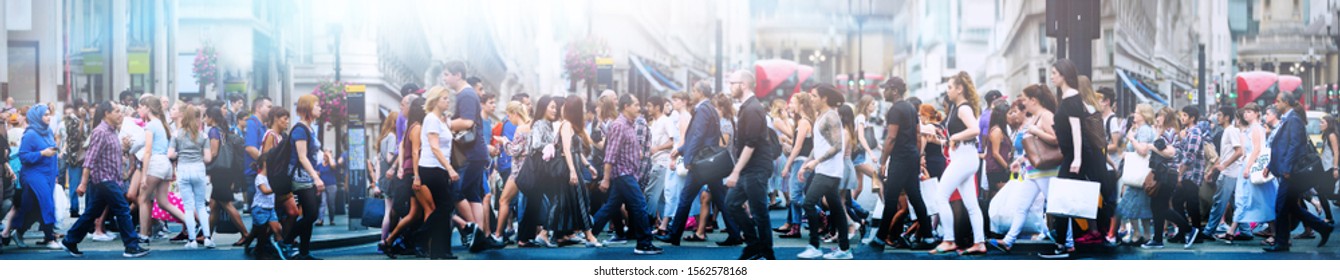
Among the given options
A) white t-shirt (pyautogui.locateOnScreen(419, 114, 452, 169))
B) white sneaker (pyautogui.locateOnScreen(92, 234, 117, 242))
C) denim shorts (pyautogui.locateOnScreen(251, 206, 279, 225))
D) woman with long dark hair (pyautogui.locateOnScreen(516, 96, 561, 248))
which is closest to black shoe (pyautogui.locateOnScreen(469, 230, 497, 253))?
woman with long dark hair (pyautogui.locateOnScreen(516, 96, 561, 248))

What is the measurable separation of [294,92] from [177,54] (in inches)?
63.3

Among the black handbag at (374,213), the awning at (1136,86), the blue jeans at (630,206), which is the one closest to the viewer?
the blue jeans at (630,206)

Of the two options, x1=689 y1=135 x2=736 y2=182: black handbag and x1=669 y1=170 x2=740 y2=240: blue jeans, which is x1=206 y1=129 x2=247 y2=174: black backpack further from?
x1=689 y1=135 x2=736 y2=182: black handbag

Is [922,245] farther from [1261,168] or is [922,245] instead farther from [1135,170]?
[1261,168]

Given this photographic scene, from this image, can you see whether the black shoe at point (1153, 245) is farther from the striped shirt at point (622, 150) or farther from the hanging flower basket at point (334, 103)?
the hanging flower basket at point (334, 103)

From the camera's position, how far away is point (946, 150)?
33.6ft

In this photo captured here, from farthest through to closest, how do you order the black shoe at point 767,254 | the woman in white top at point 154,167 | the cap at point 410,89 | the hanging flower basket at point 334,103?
the hanging flower basket at point 334,103 < the cap at point 410,89 < the woman in white top at point 154,167 < the black shoe at point 767,254

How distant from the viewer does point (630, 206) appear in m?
9.00

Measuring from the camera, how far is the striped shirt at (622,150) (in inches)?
361

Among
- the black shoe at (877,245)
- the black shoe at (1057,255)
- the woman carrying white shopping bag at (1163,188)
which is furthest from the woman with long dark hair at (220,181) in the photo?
the woman carrying white shopping bag at (1163,188)

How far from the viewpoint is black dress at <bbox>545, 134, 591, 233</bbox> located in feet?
30.6

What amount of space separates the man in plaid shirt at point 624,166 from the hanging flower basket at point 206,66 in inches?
507

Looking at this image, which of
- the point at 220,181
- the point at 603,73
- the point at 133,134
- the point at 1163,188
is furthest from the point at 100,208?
the point at 603,73
